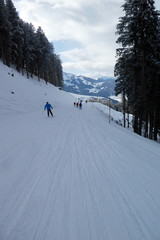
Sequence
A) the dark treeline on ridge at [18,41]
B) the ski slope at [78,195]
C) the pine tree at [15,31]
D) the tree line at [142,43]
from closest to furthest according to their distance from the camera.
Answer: the ski slope at [78,195], the tree line at [142,43], the dark treeline on ridge at [18,41], the pine tree at [15,31]

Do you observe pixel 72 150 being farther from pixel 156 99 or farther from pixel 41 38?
pixel 41 38

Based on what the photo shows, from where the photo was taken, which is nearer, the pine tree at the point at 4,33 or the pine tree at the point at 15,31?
the pine tree at the point at 4,33

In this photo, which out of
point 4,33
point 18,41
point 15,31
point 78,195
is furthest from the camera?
point 18,41

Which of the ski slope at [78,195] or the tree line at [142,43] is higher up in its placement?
the tree line at [142,43]

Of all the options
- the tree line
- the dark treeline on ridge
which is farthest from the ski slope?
the dark treeline on ridge

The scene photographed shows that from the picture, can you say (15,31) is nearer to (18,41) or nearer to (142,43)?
(18,41)

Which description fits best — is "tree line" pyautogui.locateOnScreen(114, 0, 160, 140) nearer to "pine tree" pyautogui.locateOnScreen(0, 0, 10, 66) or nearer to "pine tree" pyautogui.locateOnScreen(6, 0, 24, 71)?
"pine tree" pyautogui.locateOnScreen(0, 0, 10, 66)

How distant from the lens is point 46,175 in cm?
335

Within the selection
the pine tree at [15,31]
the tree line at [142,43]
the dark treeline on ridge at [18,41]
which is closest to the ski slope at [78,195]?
the tree line at [142,43]

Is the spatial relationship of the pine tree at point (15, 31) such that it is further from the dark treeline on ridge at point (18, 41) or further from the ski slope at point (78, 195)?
the ski slope at point (78, 195)

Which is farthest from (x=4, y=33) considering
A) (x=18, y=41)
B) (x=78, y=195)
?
(x=78, y=195)

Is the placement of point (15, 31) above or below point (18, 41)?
above

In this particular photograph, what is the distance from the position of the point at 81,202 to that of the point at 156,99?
14.5 m

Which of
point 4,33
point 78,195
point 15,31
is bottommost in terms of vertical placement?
point 78,195
